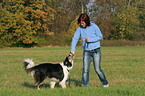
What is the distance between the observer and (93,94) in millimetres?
6215

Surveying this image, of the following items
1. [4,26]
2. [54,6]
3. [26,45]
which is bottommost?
[26,45]

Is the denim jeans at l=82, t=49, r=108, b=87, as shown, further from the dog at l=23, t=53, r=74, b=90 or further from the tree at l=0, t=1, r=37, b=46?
the tree at l=0, t=1, r=37, b=46

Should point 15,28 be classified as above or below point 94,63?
below

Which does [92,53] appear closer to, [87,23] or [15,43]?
[87,23]

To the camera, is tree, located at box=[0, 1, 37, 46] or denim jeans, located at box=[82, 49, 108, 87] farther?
tree, located at box=[0, 1, 37, 46]

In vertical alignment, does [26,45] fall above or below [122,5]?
below

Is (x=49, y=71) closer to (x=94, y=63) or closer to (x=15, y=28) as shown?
(x=94, y=63)

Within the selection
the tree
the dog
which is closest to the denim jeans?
the dog

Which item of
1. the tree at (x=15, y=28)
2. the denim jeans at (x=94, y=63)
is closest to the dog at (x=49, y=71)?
the denim jeans at (x=94, y=63)

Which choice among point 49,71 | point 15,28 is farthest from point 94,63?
point 15,28

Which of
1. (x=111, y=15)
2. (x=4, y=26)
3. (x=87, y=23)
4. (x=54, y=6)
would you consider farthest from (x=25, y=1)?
(x=87, y=23)

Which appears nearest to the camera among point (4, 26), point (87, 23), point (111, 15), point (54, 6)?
point (87, 23)

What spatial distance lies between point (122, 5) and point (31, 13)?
27.6 meters

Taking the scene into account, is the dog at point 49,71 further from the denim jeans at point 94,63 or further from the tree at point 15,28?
the tree at point 15,28
